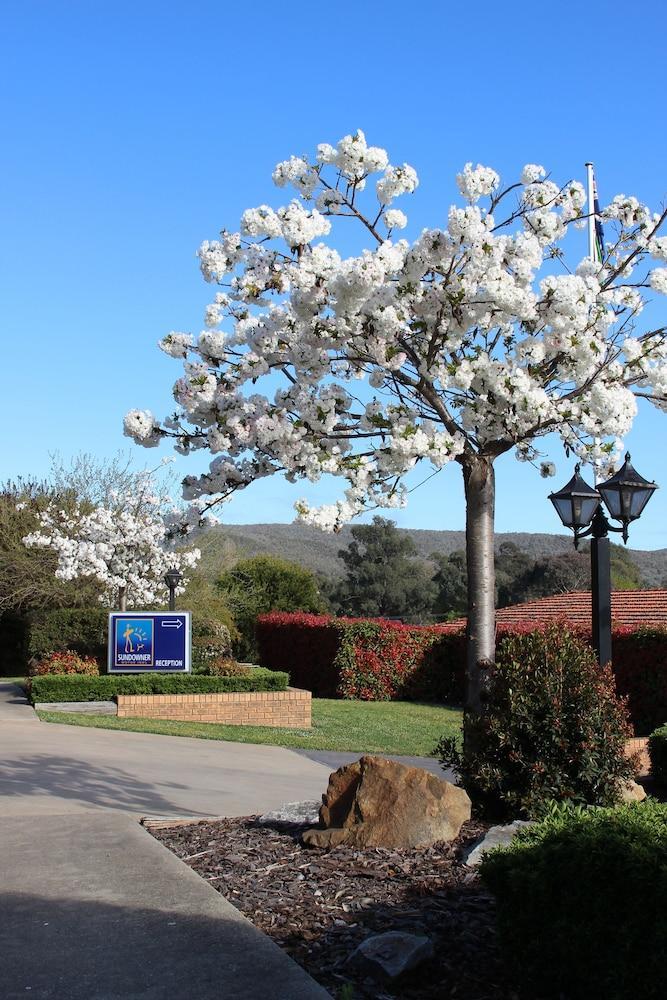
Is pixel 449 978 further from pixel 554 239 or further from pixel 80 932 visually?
pixel 554 239

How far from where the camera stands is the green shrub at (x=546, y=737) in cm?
629

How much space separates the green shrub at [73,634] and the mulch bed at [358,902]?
49.1 ft

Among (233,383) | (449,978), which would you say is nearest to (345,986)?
(449,978)

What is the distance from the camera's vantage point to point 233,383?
7.00 metres

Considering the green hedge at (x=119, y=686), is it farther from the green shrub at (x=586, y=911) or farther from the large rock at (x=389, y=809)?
the green shrub at (x=586, y=911)

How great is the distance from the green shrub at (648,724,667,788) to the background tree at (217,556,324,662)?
22282mm

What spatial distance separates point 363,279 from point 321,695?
66.2ft

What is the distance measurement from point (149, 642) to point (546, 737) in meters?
13.1

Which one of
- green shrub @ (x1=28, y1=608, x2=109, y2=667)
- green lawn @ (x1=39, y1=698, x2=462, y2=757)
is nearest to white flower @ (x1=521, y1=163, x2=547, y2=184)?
green lawn @ (x1=39, y1=698, x2=462, y2=757)

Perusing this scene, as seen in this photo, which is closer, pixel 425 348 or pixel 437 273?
pixel 437 273

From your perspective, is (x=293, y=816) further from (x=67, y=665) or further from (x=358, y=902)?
(x=67, y=665)

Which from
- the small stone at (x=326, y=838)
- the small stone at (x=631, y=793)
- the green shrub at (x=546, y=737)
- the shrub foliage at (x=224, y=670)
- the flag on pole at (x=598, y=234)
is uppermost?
the flag on pole at (x=598, y=234)

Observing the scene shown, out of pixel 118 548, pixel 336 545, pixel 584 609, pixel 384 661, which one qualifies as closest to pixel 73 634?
pixel 384 661

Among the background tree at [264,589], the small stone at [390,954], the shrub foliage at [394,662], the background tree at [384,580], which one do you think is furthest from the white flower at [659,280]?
the background tree at [384,580]
